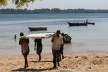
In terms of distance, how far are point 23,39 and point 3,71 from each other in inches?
67.9

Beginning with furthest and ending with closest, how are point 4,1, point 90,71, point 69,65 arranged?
point 69,65, point 90,71, point 4,1

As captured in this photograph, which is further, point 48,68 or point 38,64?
point 38,64

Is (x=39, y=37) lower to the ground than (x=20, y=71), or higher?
higher

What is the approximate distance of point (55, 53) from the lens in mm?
16891

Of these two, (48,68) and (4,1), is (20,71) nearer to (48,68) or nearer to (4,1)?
(48,68)

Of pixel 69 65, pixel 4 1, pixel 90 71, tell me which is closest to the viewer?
pixel 4 1

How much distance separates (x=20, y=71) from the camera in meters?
16.4

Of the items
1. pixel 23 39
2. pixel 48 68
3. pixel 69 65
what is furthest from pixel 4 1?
pixel 69 65

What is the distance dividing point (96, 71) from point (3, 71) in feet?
13.9

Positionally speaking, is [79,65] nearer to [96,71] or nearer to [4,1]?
[96,71]

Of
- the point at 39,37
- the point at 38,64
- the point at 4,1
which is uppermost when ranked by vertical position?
the point at 4,1

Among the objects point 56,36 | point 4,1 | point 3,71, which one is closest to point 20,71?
point 3,71

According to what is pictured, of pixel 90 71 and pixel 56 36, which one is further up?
pixel 56 36

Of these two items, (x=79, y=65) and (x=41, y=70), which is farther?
(x=79, y=65)
